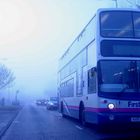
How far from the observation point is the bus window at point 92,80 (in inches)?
633

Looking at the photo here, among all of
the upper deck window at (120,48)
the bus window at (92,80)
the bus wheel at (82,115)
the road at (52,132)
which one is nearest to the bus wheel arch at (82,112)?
the bus wheel at (82,115)

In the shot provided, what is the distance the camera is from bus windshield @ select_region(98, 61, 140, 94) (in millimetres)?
15188

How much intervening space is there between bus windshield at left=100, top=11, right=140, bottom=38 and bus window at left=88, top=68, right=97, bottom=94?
1534mm

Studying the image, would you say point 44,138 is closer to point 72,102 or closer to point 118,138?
point 118,138

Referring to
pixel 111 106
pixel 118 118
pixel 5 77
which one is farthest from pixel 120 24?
pixel 5 77

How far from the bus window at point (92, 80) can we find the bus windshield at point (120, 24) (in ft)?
5.03

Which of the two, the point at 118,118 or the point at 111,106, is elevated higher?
the point at 111,106

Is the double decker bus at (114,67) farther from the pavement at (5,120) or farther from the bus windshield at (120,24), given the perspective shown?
the pavement at (5,120)

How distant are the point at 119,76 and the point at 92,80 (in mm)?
1670

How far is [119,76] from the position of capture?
50.1 ft

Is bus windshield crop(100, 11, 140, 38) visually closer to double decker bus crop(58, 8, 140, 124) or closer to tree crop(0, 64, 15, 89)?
double decker bus crop(58, 8, 140, 124)

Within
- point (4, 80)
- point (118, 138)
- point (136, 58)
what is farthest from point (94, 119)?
point (4, 80)

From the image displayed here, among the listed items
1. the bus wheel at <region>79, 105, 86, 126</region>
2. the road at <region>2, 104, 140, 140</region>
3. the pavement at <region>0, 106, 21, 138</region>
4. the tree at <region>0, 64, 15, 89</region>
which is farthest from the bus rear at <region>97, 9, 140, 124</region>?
the tree at <region>0, 64, 15, 89</region>

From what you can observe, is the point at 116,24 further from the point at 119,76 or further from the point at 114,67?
the point at 119,76
